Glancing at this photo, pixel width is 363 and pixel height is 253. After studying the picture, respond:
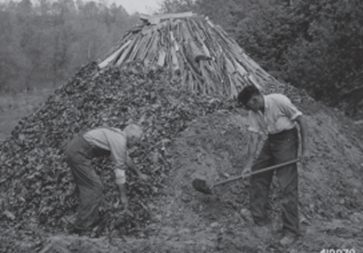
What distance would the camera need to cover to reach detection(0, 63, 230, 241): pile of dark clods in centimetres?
553

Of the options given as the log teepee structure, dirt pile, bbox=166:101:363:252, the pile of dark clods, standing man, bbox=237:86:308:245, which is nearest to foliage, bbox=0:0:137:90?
the log teepee structure

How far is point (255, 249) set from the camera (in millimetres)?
4539

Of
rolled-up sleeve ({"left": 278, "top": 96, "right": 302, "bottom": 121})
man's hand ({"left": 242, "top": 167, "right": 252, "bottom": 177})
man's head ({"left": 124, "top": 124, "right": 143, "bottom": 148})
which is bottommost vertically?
man's hand ({"left": 242, "top": 167, "right": 252, "bottom": 177})

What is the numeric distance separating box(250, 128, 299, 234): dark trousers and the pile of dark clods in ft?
3.96

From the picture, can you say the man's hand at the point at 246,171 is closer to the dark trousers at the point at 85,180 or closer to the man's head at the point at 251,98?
the man's head at the point at 251,98

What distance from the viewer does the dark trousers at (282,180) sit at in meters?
4.62

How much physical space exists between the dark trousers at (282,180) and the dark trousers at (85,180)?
1678mm

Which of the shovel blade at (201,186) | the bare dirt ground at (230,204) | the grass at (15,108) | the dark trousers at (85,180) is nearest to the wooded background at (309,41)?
the bare dirt ground at (230,204)

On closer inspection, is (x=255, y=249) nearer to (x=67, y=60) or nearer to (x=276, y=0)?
(x=276, y=0)

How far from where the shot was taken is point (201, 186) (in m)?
Result: 5.25

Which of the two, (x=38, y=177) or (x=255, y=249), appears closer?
(x=255, y=249)

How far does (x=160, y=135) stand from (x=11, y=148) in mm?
2800

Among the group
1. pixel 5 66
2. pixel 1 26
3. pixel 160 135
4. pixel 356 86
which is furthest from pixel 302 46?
pixel 1 26

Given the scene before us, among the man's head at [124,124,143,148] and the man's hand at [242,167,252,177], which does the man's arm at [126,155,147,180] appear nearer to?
the man's head at [124,124,143,148]
